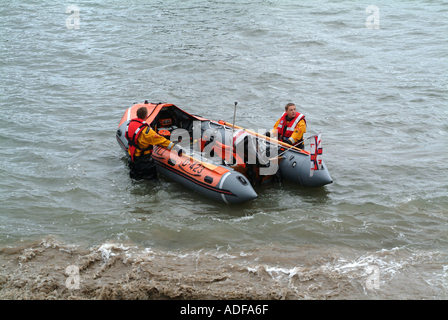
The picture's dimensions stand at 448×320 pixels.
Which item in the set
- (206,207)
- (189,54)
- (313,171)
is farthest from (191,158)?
(189,54)

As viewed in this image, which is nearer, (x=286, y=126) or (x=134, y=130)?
(x=134, y=130)

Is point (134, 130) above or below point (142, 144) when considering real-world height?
above

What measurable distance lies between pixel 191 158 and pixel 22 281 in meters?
2.72

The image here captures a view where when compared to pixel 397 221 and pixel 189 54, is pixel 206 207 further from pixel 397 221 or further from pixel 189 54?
pixel 189 54

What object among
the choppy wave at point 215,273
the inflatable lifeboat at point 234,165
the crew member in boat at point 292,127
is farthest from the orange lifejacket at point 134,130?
the crew member in boat at point 292,127

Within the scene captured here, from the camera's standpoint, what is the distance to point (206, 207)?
5.64m

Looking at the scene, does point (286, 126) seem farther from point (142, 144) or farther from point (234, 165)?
point (142, 144)

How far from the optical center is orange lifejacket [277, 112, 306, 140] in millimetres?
6304

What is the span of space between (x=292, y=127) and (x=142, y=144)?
2.24m

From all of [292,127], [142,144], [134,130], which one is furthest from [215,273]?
[292,127]

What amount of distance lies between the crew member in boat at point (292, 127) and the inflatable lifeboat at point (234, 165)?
200mm

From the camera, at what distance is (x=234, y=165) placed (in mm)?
5879

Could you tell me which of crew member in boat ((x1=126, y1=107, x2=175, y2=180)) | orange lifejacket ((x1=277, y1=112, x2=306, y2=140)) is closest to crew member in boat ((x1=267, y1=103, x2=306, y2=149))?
orange lifejacket ((x1=277, y1=112, x2=306, y2=140))

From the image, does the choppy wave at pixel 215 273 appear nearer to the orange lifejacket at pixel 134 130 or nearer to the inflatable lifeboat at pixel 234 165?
the inflatable lifeboat at pixel 234 165
